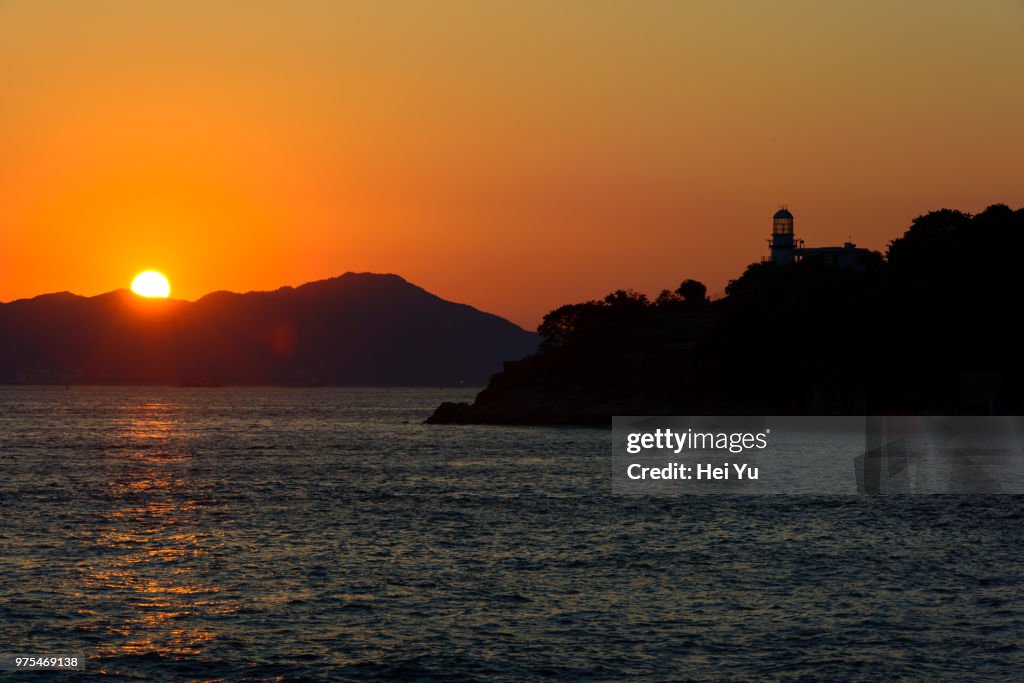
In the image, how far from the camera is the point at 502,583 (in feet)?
124

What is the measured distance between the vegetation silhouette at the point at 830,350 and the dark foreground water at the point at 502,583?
8615 cm

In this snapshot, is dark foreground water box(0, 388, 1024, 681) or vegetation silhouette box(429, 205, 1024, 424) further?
vegetation silhouette box(429, 205, 1024, 424)

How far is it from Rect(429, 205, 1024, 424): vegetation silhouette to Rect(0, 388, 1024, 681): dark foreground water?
283 feet

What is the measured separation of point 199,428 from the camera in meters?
164

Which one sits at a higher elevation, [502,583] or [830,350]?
[830,350]

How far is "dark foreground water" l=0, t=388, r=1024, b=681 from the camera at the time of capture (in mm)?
28656

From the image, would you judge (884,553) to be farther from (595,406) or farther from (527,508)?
(595,406)

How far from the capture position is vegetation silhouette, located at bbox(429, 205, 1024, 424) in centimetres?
14300

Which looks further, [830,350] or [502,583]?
[830,350]

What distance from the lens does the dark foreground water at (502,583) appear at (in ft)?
94.0

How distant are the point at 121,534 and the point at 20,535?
380cm

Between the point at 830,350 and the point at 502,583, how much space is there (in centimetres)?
12205

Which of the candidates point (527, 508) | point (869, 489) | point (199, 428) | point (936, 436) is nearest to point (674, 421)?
point (936, 436)

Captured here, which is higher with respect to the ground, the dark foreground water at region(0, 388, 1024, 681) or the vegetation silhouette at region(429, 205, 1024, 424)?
the vegetation silhouette at region(429, 205, 1024, 424)
